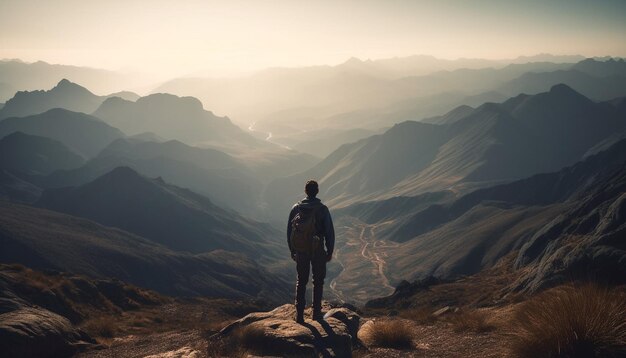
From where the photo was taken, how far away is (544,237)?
72.6 metres

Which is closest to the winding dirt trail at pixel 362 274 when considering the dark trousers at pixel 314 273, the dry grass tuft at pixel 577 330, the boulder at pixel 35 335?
the boulder at pixel 35 335

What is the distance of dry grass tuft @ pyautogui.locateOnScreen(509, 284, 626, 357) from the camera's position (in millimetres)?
7578

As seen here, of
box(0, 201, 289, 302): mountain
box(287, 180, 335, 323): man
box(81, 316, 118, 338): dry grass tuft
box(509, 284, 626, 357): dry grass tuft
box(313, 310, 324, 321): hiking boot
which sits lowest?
box(0, 201, 289, 302): mountain

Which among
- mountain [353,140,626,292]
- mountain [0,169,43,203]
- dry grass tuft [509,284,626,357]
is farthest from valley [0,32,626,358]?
mountain [0,169,43,203]

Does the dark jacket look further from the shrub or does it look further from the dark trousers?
the shrub

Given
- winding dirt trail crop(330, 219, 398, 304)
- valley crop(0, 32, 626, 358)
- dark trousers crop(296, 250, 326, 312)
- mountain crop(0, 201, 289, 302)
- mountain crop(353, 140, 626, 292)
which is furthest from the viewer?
winding dirt trail crop(330, 219, 398, 304)

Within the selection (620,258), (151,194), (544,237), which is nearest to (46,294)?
(620,258)

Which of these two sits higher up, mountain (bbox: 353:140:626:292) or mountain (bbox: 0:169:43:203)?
mountain (bbox: 0:169:43:203)

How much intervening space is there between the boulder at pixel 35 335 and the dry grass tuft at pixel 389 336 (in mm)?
9292

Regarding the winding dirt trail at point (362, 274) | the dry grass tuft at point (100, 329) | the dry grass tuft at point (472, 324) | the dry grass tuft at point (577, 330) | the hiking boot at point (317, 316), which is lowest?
the winding dirt trail at point (362, 274)

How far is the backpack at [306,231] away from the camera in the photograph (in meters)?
Answer: 12.6

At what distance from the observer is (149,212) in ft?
569

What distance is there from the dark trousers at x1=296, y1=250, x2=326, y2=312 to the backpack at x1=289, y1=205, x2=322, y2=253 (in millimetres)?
262

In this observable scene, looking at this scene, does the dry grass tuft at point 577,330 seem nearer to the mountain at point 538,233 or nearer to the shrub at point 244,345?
the shrub at point 244,345
